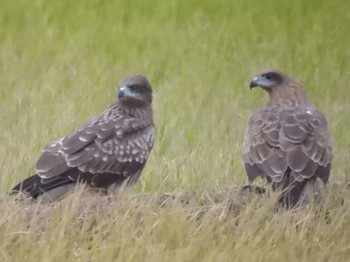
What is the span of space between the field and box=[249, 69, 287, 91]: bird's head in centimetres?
63

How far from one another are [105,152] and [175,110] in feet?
10.3

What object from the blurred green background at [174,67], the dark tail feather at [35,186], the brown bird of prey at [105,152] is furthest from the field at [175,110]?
the dark tail feather at [35,186]

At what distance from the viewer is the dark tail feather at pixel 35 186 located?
386 inches

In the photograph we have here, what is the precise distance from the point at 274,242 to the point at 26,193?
189cm

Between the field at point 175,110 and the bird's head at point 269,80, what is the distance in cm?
63

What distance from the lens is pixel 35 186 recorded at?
32.2 feet

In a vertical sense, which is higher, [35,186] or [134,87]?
[134,87]

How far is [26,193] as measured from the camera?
9.67m

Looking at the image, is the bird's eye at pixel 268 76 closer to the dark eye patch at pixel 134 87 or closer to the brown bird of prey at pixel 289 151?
the brown bird of prey at pixel 289 151

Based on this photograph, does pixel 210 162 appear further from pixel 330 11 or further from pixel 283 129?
pixel 330 11

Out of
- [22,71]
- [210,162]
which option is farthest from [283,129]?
[22,71]

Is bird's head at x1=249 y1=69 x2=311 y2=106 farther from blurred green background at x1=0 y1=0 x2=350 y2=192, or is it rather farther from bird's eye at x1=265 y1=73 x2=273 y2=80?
blurred green background at x1=0 y1=0 x2=350 y2=192

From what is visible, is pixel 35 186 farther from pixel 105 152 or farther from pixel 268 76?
pixel 268 76

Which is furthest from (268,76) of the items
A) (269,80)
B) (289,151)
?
(289,151)
